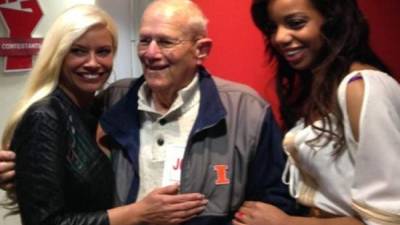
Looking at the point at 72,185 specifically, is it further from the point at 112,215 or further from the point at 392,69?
the point at 392,69

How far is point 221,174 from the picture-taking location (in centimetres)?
156

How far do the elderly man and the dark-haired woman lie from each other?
0.09 metres

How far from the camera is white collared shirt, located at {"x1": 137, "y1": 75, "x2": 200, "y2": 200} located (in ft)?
5.19

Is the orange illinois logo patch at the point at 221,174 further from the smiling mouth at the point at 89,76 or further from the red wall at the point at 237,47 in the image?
the red wall at the point at 237,47

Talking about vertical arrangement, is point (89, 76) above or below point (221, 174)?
above

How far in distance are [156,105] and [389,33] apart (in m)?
0.90

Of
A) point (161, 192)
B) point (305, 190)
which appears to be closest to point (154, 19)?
point (161, 192)

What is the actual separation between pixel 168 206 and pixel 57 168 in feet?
1.18

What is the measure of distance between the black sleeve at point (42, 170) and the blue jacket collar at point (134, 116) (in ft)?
0.80

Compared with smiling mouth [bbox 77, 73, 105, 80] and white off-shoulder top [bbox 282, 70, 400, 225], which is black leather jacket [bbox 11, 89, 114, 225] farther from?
white off-shoulder top [bbox 282, 70, 400, 225]

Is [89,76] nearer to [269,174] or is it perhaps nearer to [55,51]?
[55,51]

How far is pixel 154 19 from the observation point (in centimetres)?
159

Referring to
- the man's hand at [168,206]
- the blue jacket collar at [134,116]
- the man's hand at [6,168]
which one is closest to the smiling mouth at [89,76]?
the blue jacket collar at [134,116]

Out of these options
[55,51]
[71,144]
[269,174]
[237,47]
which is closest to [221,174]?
[269,174]
